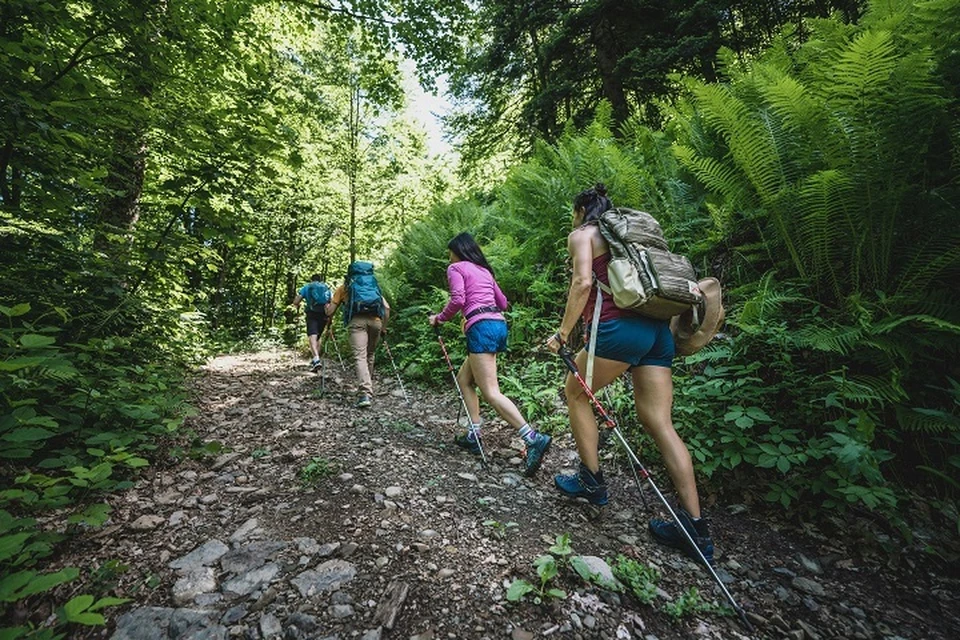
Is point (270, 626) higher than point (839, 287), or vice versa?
point (839, 287)

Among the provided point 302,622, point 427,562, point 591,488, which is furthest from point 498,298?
point 302,622

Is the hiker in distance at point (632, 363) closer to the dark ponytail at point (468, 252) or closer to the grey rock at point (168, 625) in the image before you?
the dark ponytail at point (468, 252)

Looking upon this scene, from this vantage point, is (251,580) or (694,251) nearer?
(251,580)

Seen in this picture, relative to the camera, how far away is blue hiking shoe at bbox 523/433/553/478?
331 centimetres

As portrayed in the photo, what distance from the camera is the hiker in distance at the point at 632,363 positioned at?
2395 millimetres

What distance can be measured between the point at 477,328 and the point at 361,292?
8.88 feet

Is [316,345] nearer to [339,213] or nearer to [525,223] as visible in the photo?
[525,223]

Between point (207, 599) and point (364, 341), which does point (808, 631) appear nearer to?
point (207, 599)

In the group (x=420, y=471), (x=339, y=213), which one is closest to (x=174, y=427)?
(x=420, y=471)

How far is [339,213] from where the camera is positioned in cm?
1240

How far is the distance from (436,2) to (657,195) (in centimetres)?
523

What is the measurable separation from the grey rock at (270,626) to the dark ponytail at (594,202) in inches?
109

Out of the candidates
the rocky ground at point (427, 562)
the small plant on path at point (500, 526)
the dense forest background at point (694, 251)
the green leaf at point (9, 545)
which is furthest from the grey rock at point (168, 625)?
the small plant on path at point (500, 526)

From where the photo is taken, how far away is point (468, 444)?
156 inches
